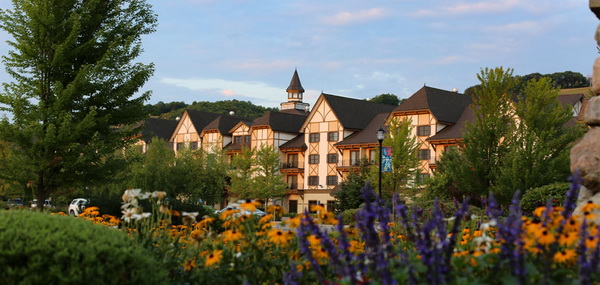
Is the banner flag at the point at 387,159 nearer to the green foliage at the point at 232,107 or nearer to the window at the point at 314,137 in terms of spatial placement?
the window at the point at 314,137

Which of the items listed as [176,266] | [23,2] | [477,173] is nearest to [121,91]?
[23,2]

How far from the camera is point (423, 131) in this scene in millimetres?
55281

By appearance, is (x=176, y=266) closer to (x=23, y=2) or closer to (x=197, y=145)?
(x=23, y=2)

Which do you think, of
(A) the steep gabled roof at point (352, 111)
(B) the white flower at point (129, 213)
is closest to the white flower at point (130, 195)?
(B) the white flower at point (129, 213)

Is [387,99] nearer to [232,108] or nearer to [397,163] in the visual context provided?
[232,108]

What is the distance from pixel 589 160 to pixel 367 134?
5161cm

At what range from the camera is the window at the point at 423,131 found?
5494 cm

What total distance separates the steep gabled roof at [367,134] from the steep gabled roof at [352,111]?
780mm

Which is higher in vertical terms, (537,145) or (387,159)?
(537,145)

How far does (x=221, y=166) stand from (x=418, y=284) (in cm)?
5024

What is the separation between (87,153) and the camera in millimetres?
20172

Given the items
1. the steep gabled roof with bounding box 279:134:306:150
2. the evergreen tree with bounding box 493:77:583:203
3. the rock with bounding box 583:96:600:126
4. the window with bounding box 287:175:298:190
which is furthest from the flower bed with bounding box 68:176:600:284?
the window with bounding box 287:175:298:190

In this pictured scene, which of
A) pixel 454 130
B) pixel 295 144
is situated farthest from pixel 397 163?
pixel 295 144

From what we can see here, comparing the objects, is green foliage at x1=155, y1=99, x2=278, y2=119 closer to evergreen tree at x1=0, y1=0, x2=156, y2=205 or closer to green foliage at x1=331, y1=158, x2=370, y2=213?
green foliage at x1=331, y1=158, x2=370, y2=213
